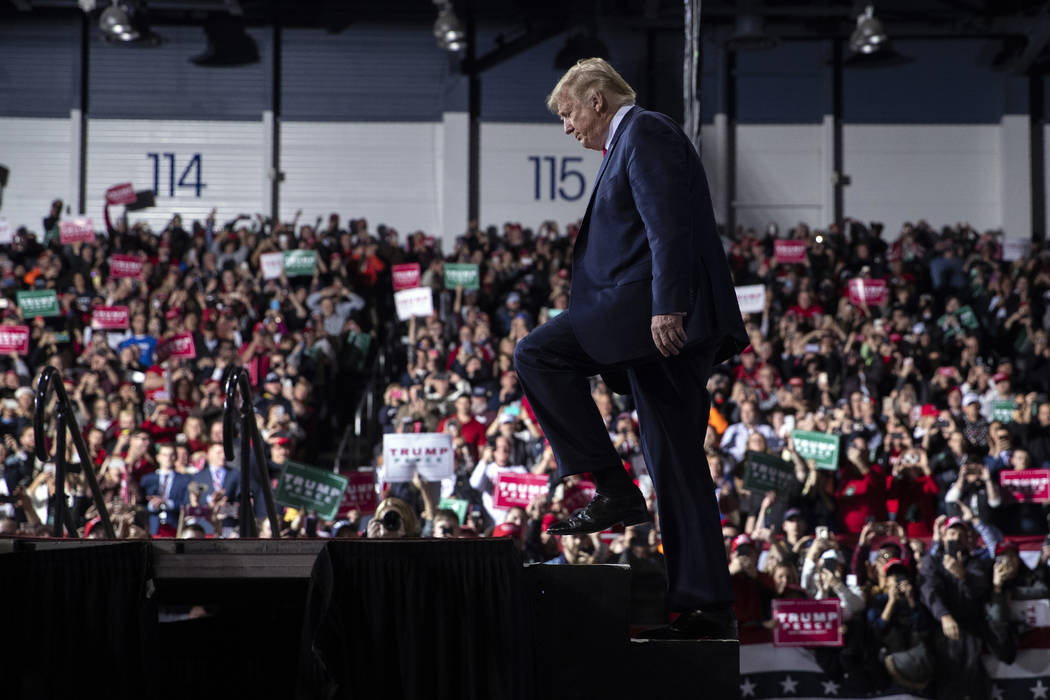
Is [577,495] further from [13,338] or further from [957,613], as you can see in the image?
[13,338]

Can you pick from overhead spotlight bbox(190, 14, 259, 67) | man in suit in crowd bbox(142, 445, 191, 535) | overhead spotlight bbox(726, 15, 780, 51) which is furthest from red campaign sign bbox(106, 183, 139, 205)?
man in suit in crowd bbox(142, 445, 191, 535)

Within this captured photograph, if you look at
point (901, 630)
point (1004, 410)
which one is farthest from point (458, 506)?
point (1004, 410)

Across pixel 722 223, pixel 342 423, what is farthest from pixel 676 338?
pixel 722 223

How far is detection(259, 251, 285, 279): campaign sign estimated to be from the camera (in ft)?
53.4

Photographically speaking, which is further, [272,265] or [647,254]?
[272,265]

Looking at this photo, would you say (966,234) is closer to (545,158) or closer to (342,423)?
(545,158)

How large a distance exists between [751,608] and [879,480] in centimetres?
248

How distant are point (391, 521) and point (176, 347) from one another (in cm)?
830

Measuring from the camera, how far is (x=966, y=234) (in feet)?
65.7

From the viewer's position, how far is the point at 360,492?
10070mm

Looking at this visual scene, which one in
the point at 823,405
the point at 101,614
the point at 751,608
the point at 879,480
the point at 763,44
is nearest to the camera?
the point at 101,614

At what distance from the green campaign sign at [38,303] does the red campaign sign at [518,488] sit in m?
7.26

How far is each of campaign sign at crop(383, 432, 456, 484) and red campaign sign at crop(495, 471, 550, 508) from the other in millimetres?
587

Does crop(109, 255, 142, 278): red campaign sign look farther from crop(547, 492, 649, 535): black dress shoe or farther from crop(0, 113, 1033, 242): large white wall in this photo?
crop(547, 492, 649, 535): black dress shoe
